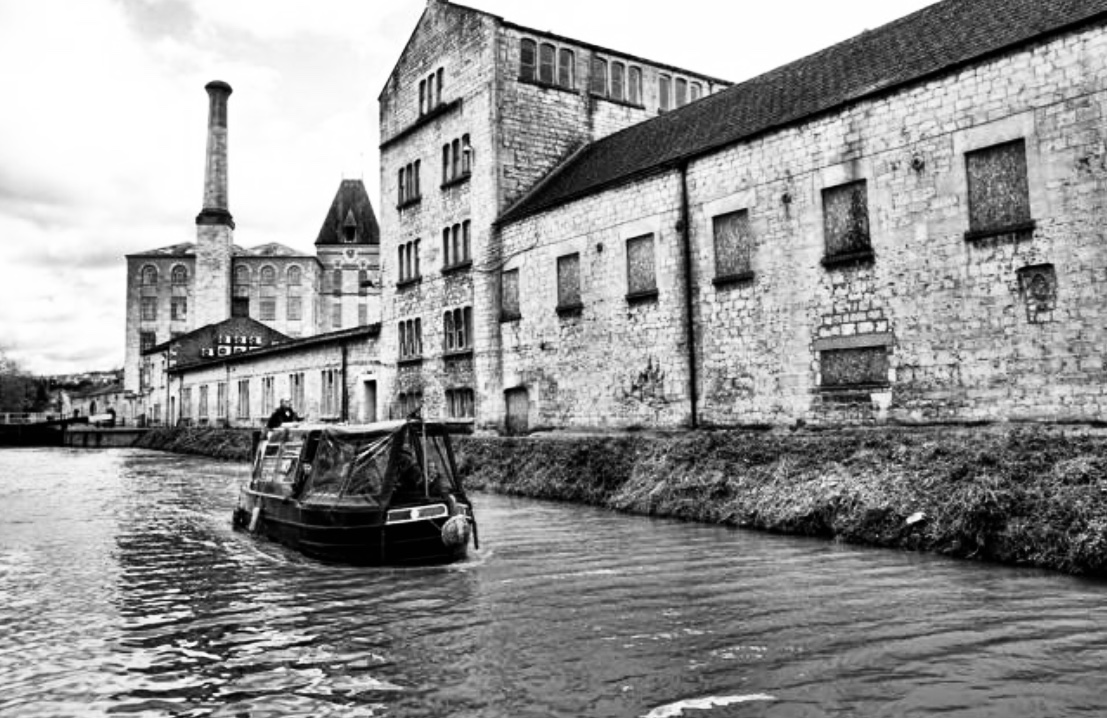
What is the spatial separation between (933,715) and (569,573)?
538 centimetres

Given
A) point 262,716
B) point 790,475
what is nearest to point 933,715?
point 262,716

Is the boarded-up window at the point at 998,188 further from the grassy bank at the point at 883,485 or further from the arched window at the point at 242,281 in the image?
the arched window at the point at 242,281

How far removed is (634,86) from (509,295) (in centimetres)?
946

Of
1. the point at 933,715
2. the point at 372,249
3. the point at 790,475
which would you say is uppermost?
the point at 372,249

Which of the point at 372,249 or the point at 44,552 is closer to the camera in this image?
the point at 44,552

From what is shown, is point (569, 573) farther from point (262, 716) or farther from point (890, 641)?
point (262, 716)

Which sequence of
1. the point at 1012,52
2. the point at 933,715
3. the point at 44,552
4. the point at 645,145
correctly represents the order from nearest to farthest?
the point at 933,715
the point at 44,552
the point at 1012,52
the point at 645,145

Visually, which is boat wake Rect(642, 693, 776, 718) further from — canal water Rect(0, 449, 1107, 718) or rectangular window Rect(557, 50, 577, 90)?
rectangular window Rect(557, 50, 577, 90)

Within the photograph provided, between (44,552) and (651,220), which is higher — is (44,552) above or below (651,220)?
below

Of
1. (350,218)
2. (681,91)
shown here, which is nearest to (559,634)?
(681,91)

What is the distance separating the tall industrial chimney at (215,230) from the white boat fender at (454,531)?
61.1m

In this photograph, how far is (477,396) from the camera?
26.5 meters

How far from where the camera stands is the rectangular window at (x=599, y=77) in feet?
94.1

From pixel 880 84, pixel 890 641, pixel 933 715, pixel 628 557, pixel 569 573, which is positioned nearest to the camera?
pixel 933 715
